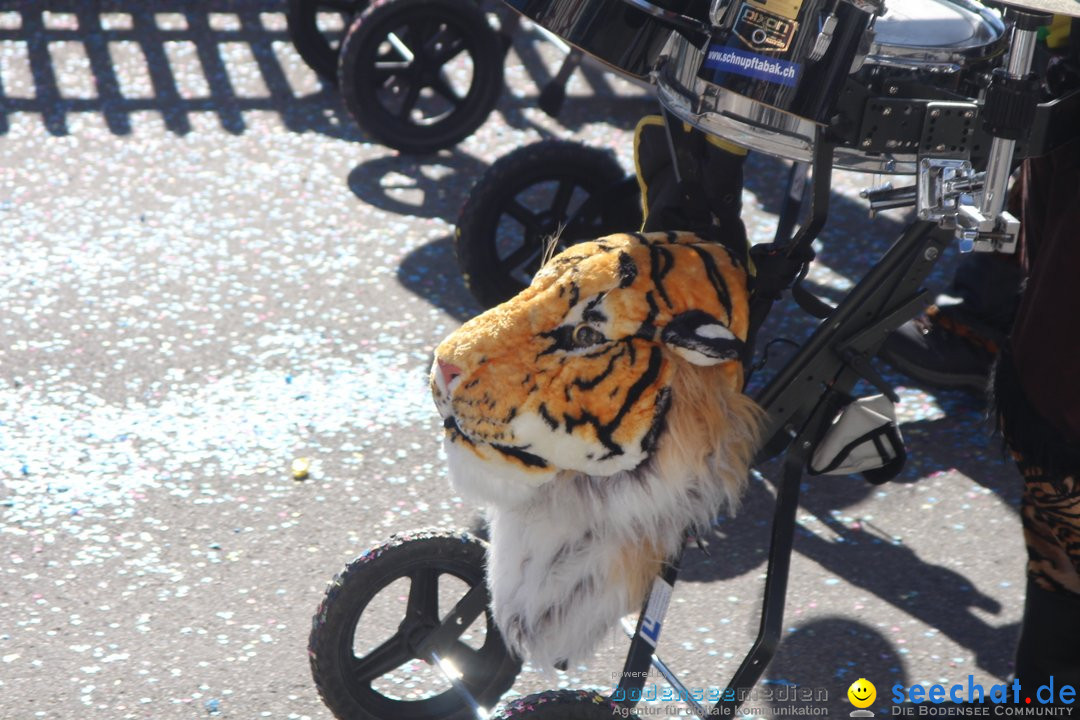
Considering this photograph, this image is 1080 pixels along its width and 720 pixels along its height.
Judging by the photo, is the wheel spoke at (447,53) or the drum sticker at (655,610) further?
the wheel spoke at (447,53)

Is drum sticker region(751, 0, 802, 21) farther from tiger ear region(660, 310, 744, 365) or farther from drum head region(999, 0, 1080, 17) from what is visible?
tiger ear region(660, 310, 744, 365)

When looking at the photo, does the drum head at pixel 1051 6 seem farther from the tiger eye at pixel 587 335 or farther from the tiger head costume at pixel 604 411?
the tiger eye at pixel 587 335

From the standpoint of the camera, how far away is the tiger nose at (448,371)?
69.6 inches

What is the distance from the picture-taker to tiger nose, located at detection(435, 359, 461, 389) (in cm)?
177

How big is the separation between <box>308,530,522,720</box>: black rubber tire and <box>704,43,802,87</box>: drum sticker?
0.93m

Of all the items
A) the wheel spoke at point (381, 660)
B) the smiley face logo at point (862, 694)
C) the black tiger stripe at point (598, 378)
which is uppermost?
the black tiger stripe at point (598, 378)

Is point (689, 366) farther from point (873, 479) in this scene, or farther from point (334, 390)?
point (334, 390)

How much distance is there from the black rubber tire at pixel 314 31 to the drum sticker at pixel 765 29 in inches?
145

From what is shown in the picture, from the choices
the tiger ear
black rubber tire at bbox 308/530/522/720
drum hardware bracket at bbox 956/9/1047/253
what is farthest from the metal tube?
black rubber tire at bbox 308/530/522/720

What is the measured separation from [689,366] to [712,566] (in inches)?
42.3

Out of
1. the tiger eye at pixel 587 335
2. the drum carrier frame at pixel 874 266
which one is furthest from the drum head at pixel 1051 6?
the tiger eye at pixel 587 335

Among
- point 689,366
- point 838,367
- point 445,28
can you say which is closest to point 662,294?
point 689,366

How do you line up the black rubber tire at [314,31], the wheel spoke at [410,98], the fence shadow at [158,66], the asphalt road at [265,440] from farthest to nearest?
the black rubber tire at [314,31], the fence shadow at [158,66], the wheel spoke at [410,98], the asphalt road at [265,440]

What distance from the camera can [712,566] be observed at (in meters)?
2.74
